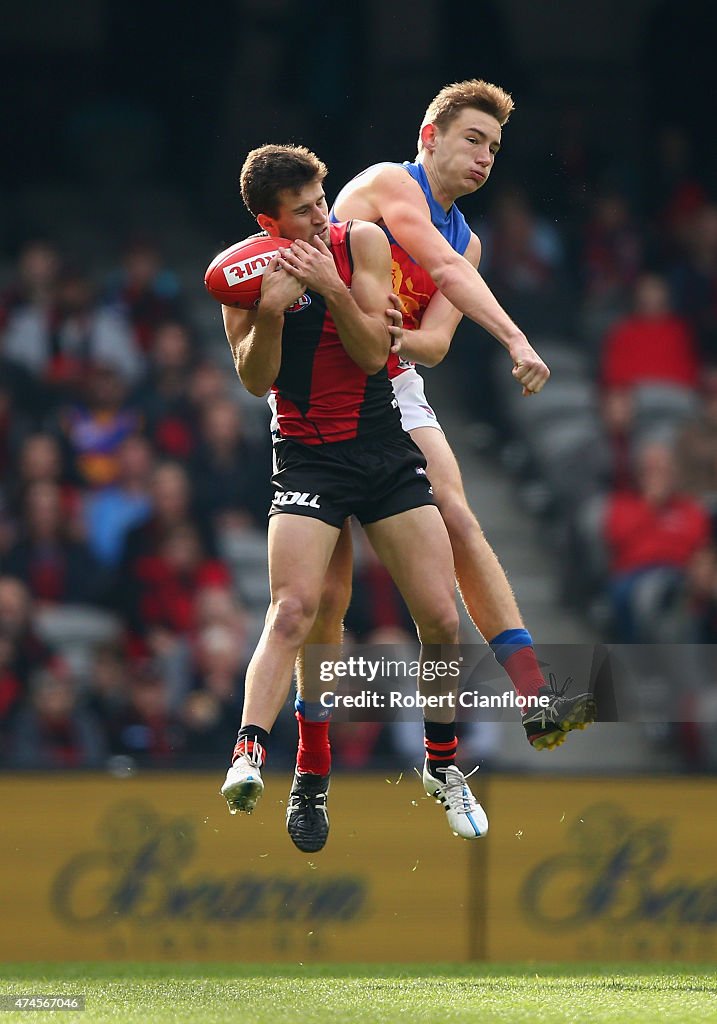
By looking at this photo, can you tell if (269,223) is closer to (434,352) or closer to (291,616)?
(434,352)

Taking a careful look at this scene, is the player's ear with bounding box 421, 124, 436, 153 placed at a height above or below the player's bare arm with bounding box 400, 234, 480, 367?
above

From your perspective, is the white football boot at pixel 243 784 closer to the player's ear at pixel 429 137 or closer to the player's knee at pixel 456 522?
the player's knee at pixel 456 522

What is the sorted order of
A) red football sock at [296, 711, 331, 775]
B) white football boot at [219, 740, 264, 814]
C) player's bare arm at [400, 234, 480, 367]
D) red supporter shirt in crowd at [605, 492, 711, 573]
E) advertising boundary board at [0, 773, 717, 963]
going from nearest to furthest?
white football boot at [219, 740, 264, 814] → player's bare arm at [400, 234, 480, 367] → red football sock at [296, 711, 331, 775] → advertising boundary board at [0, 773, 717, 963] → red supporter shirt in crowd at [605, 492, 711, 573]

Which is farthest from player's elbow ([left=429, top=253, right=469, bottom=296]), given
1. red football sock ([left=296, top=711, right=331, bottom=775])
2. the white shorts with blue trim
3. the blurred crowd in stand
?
the blurred crowd in stand

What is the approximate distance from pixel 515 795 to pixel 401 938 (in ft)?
2.86

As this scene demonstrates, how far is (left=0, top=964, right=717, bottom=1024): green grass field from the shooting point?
6.11m

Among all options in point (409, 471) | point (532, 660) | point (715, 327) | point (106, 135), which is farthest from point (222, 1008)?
point (106, 135)

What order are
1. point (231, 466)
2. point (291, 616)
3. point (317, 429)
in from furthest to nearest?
point (231, 466)
point (317, 429)
point (291, 616)

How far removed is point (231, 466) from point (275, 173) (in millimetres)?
5053

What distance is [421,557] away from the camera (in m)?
5.66

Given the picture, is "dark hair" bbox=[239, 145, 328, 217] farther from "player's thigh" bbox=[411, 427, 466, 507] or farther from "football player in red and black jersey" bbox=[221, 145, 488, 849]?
"player's thigh" bbox=[411, 427, 466, 507]

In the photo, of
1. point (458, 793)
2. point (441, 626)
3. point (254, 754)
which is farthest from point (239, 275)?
point (458, 793)

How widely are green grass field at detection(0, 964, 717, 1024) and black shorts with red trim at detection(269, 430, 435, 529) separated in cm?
177

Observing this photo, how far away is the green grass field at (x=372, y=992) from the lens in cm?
611
